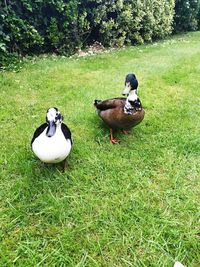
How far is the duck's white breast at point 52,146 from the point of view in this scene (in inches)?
107

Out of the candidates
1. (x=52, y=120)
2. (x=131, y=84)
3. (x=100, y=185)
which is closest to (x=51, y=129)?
(x=52, y=120)

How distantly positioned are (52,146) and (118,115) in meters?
0.98

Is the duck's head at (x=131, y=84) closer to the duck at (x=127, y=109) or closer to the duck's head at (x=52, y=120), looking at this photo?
the duck at (x=127, y=109)

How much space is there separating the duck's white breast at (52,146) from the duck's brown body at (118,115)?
816 millimetres

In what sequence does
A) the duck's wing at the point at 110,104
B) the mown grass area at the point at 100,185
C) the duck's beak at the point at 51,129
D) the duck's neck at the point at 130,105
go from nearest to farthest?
the mown grass area at the point at 100,185, the duck's beak at the point at 51,129, the duck's neck at the point at 130,105, the duck's wing at the point at 110,104

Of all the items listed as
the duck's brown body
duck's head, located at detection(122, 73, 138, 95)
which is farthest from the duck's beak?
duck's head, located at detection(122, 73, 138, 95)

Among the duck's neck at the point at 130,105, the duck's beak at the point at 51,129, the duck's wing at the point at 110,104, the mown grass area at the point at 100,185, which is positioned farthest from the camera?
the duck's wing at the point at 110,104

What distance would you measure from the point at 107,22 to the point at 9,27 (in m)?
2.56

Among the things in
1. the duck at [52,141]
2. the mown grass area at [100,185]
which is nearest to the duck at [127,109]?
the mown grass area at [100,185]

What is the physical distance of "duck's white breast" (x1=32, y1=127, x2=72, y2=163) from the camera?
107 inches

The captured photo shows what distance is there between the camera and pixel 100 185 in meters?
2.97

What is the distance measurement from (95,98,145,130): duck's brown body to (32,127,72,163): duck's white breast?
2.68 feet

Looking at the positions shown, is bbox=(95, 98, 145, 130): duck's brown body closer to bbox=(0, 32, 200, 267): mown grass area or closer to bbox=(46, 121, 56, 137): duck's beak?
bbox=(0, 32, 200, 267): mown grass area

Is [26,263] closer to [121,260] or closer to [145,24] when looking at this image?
[121,260]
